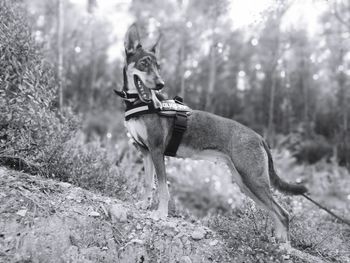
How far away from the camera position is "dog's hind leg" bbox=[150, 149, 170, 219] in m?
4.31

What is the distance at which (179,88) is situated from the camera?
17438 mm

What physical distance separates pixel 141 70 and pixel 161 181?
1426 mm

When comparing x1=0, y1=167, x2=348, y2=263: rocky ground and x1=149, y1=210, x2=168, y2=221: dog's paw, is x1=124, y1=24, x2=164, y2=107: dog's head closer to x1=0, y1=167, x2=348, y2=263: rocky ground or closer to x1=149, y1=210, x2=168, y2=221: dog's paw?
x1=149, y1=210, x2=168, y2=221: dog's paw

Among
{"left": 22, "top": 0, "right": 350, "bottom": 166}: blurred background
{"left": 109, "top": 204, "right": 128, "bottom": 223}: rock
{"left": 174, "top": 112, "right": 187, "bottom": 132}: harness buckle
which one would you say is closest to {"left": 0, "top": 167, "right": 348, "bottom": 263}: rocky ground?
{"left": 109, "top": 204, "right": 128, "bottom": 223}: rock

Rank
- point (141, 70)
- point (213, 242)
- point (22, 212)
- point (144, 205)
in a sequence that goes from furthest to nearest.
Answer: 1. point (144, 205)
2. point (141, 70)
3. point (213, 242)
4. point (22, 212)

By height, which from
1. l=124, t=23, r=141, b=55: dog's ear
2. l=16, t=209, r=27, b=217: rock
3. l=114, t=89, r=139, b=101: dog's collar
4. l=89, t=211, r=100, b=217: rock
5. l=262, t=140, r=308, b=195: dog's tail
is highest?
l=124, t=23, r=141, b=55: dog's ear

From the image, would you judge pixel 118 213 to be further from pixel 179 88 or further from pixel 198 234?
pixel 179 88

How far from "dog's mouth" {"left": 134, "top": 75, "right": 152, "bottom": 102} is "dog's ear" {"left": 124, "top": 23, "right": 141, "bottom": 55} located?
0.41 meters

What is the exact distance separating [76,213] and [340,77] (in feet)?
59.7

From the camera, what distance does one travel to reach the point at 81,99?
16.1m

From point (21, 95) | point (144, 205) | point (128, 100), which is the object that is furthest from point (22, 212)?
point (21, 95)

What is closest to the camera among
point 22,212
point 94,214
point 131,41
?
point 22,212

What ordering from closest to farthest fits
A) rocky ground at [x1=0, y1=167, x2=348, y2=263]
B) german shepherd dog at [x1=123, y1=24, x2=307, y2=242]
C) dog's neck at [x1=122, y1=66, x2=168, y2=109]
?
1. rocky ground at [x1=0, y1=167, x2=348, y2=263]
2. german shepherd dog at [x1=123, y1=24, x2=307, y2=242]
3. dog's neck at [x1=122, y1=66, x2=168, y2=109]

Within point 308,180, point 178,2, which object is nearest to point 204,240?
point 308,180
